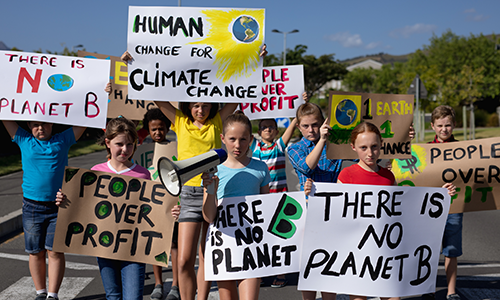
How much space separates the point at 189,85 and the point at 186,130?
21.1 inches

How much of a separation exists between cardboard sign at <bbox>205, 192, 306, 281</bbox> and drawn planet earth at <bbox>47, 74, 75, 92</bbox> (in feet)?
7.01

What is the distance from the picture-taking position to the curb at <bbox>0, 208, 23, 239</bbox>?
21.4ft

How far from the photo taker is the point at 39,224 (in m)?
3.74

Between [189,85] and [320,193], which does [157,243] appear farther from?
[189,85]

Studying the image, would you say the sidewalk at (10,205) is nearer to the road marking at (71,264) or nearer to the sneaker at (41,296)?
the road marking at (71,264)

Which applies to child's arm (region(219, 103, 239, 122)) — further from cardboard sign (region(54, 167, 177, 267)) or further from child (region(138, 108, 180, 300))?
cardboard sign (region(54, 167, 177, 267))

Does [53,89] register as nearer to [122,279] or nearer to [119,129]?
[119,129]

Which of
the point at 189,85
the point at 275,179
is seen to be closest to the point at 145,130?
the point at 189,85

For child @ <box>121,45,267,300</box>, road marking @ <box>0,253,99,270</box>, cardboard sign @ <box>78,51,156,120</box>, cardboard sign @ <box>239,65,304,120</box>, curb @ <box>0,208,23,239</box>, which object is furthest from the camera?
curb @ <box>0,208,23,239</box>

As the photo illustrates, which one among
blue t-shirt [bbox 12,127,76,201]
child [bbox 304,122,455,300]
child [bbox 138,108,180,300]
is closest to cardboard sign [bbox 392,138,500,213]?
child [bbox 304,122,455,300]

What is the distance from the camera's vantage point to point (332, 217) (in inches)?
123

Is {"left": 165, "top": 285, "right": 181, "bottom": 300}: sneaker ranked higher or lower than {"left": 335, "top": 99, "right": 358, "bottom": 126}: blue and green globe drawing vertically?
lower

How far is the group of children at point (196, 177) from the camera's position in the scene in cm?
317

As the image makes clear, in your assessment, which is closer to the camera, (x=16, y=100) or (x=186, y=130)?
(x=186, y=130)
